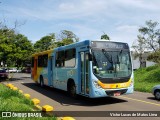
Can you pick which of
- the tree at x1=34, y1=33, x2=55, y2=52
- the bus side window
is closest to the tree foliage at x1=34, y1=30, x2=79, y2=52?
the tree at x1=34, y1=33, x2=55, y2=52

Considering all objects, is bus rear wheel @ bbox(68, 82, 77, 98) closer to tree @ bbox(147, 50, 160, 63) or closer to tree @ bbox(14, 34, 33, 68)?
tree @ bbox(14, 34, 33, 68)

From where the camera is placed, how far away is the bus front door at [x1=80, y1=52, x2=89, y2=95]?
13.3 metres

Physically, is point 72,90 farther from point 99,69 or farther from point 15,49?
point 15,49

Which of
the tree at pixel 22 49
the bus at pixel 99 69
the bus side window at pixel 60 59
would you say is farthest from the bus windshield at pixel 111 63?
the tree at pixel 22 49

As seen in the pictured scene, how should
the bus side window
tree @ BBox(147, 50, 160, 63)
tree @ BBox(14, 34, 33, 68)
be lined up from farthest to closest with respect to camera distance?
tree @ BBox(147, 50, 160, 63) < tree @ BBox(14, 34, 33, 68) < the bus side window

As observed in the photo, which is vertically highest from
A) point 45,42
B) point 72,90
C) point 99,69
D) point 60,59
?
point 45,42

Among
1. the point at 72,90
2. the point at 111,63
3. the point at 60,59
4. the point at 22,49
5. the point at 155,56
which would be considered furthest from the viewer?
the point at 155,56

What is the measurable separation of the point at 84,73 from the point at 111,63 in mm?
1465

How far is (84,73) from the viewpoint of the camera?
44.6 ft

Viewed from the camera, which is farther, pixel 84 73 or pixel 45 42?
pixel 45 42

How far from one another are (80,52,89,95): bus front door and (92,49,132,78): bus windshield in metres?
0.61

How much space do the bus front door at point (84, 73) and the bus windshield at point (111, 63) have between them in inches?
24.0

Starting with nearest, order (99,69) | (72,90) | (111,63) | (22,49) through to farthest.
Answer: (99,69) < (111,63) < (72,90) < (22,49)

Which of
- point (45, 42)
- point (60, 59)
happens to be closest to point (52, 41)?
point (45, 42)
